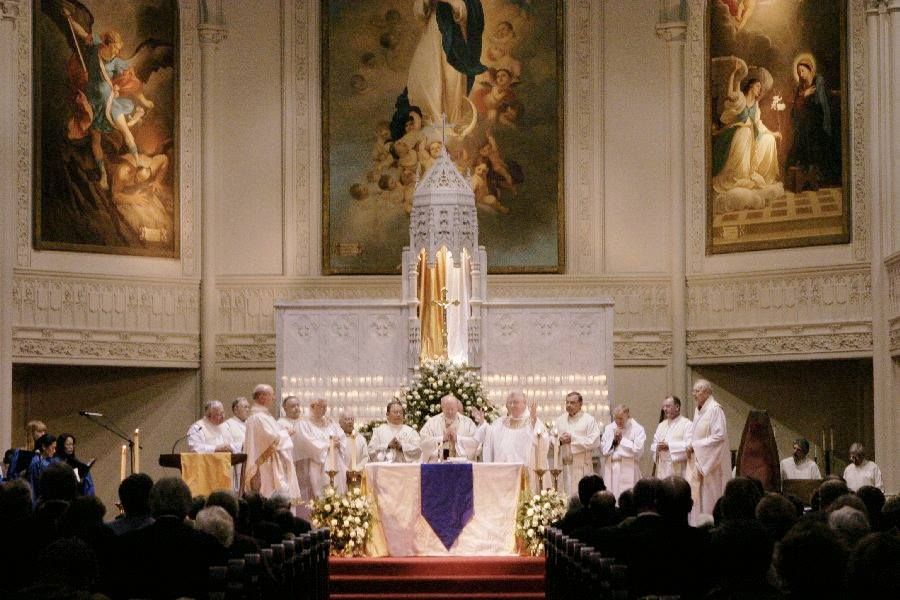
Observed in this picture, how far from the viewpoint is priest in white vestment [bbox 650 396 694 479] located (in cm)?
1853

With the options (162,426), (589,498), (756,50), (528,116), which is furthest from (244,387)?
(589,498)

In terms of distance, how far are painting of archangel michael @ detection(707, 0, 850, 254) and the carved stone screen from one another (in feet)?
17.0

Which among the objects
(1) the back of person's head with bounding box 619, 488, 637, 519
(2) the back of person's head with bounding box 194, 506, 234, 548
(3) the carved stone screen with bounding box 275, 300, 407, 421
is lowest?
(1) the back of person's head with bounding box 619, 488, 637, 519

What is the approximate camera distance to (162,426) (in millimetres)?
23422

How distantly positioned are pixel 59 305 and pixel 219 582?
15.1m

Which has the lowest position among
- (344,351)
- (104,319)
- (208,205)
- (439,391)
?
(439,391)

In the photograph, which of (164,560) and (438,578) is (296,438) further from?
(164,560)

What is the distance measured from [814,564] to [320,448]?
14.1m

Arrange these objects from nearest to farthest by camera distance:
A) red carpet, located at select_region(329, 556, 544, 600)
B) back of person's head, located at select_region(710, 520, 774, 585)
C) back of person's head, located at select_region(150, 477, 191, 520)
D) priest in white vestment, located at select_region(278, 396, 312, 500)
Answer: back of person's head, located at select_region(710, 520, 774, 585)
back of person's head, located at select_region(150, 477, 191, 520)
red carpet, located at select_region(329, 556, 544, 600)
priest in white vestment, located at select_region(278, 396, 312, 500)

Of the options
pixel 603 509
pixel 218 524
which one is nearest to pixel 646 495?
pixel 603 509

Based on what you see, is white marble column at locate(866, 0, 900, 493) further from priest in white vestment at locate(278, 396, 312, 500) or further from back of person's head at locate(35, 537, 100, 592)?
back of person's head at locate(35, 537, 100, 592)

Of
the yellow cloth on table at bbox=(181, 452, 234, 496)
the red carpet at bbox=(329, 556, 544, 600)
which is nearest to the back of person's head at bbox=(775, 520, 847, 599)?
the red carpet at bbox=(329, 556, 544, 600)

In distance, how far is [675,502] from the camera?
8.31 metres

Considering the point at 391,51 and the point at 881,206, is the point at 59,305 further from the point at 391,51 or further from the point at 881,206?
the point at 881,206
